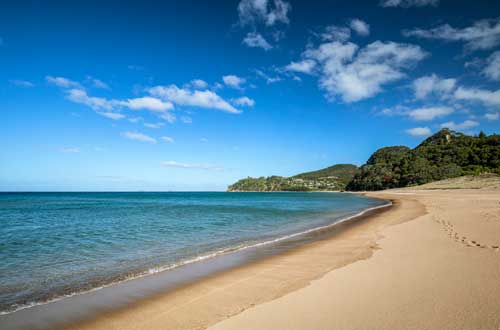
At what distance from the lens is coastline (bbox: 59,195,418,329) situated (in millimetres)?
4688

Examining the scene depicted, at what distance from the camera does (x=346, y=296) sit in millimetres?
4828

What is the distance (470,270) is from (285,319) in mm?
4429

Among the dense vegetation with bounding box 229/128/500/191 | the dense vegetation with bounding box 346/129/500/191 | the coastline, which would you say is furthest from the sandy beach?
the dense vegetation with bounding box 346/129/500/191

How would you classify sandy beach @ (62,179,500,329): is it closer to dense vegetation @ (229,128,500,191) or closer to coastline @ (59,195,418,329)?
coastline @ (59,195,418,329)

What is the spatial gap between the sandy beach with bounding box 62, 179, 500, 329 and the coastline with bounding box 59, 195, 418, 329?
0.07ft

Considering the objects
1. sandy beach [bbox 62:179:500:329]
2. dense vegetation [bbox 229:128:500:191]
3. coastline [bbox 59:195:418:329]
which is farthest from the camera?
dense vegetation [bbox 229:128:500:191]

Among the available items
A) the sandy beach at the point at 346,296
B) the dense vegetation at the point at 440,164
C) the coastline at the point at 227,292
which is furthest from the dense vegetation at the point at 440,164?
the coastline at the point at 227,292

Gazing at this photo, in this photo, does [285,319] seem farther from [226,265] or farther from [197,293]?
[226,265]

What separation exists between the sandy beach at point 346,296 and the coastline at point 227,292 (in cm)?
2

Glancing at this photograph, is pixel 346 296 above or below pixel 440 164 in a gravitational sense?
below

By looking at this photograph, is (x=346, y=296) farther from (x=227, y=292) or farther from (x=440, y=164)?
(x=440, y=164)

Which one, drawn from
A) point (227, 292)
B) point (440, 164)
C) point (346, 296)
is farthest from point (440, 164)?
point (227, 292)

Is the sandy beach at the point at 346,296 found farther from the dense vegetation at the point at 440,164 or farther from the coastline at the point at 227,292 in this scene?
the dense vegetation at the point at 440,164

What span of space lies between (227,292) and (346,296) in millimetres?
2571
